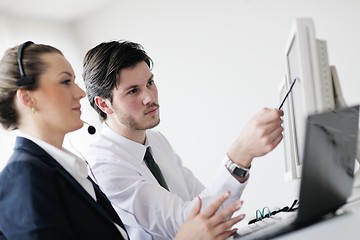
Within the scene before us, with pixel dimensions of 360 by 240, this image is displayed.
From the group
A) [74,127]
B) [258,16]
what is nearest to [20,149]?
[74,127]

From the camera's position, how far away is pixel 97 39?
3459 mm

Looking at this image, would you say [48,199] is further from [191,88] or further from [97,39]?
[97,39]

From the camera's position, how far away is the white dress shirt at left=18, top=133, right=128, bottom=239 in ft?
3.74

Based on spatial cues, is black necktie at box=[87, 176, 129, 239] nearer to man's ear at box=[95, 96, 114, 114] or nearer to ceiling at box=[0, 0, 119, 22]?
man's ear at box=[95, 96, 114, 114]

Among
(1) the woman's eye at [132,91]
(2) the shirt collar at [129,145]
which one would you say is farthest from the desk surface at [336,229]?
(1) the woman's eye at [132,91]

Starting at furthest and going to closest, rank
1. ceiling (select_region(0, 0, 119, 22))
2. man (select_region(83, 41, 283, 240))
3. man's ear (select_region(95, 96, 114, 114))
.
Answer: ceiling (select_region(0, 0, 119, 22)), man's ear (select_region(95, 96, 114, 114)), man (select_region(83, 41, 283, 240))

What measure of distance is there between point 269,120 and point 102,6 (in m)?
2.53

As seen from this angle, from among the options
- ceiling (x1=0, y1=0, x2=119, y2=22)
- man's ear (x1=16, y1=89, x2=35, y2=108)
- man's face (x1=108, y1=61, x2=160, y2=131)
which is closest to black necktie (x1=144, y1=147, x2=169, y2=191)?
man's face (x1=108, y1=61, x2=160, y2=131)

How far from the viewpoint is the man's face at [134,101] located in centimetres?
161

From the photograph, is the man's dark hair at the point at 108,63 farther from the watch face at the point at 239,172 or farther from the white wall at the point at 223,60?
the white wall at the point at 223,60

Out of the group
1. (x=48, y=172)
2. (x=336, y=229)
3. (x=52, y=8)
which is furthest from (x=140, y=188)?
(x=52, y=8)

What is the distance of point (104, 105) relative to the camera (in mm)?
1685

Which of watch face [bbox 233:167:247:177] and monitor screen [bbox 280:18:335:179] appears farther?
watch face [bbox 233:167:247:177]

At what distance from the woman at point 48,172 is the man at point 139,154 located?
174 mm
